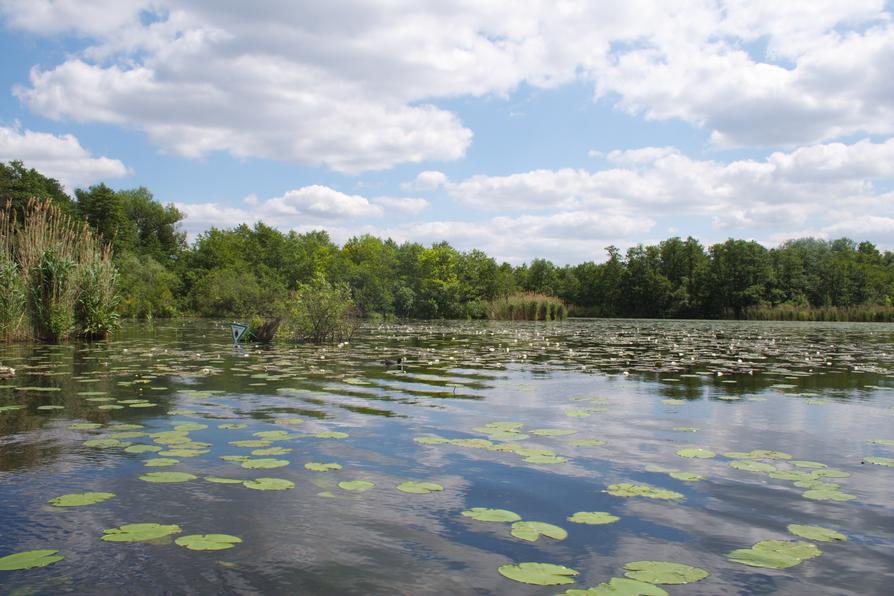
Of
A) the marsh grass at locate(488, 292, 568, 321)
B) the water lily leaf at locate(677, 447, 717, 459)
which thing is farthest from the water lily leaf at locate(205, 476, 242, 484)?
the marsh grass at locate(488, 292, 568, 321)

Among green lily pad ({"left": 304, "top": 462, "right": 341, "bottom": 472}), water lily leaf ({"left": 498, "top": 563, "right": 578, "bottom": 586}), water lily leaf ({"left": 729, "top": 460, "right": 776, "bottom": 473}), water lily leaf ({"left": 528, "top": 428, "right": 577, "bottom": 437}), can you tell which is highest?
water lily leaf ({"left": 729, "top": 460, "right": 776, "bottom": 473})

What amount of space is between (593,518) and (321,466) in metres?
2.35

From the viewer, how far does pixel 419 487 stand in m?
4.70

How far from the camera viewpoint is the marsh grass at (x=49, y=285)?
650 inches

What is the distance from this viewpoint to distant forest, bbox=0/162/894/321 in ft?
166

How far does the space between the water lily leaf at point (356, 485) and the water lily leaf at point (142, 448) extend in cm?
210

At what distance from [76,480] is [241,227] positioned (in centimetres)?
7614

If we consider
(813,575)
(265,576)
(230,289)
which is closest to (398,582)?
(265,576)

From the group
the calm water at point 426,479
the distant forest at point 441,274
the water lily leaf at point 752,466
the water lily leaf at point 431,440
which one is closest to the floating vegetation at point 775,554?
the calm water at point 426,479

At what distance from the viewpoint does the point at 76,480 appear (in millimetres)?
4719

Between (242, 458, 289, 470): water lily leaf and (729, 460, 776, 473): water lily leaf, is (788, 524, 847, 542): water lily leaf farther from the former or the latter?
(242, 458, 289, 470): water lily leaf

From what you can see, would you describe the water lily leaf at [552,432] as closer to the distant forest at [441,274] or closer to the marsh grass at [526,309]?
the distant forest at [441,274]

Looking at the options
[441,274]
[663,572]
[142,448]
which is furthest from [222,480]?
[441,274]

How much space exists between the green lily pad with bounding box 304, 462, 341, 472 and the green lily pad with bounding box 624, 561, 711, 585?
2.71 m
